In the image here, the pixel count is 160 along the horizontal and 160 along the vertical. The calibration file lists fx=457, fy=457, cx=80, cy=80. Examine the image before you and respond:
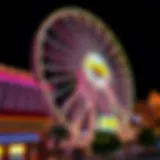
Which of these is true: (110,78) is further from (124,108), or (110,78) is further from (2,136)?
(2,136)

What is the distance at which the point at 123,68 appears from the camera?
30.7 metres

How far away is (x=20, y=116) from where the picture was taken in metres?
19.7

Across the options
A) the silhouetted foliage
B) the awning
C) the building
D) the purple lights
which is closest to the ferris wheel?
the purple lights

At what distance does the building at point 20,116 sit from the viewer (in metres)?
18.7

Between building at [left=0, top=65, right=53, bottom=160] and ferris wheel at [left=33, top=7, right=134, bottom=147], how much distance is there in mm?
594

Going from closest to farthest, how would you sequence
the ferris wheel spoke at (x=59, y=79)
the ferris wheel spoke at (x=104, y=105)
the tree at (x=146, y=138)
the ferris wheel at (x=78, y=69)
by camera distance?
1. the ferris wheel at (x=78, y=69)
2. the ferris wheel spoke at (x=59, y=79)
3. the ferris wheel spoke at (x=104, y=105)
4. the tree at (x=146, y=138)

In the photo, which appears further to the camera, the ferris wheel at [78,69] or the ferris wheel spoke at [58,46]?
the ferris wheel spoke at [58,46]

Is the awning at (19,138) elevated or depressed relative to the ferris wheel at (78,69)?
depressed

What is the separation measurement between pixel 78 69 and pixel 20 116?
623 centimetres

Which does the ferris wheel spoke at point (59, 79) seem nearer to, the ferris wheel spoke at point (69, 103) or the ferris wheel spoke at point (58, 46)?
the ferris wheel spoke at point (69, 103)

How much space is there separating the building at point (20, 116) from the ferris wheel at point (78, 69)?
594 millimetres

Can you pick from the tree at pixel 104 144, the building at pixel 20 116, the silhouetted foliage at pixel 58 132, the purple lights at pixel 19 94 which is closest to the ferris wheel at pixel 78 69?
the purple lights at pixel 19 94

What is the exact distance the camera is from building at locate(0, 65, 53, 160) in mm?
18688

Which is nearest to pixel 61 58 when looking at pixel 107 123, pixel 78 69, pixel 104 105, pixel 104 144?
pixel 78 69
